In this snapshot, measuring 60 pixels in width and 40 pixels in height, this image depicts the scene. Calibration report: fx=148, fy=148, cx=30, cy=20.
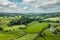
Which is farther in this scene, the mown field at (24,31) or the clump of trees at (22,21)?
the clump of trees at (22,21)

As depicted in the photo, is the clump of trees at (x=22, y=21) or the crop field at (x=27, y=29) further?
the clump of trees at (x=22, y=21)

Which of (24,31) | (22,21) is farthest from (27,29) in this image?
(22,21)

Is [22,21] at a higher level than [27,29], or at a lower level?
higher

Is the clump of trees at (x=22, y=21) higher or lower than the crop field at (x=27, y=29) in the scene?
higher

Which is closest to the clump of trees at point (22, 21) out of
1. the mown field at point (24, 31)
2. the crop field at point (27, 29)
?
the crop field at point (27, 29)

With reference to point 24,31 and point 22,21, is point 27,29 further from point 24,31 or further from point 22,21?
point 22,21

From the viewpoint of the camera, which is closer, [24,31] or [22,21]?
[24,31]

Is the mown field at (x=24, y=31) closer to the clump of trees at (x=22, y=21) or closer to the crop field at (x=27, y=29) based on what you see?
the crop field at (x=27, y=29)

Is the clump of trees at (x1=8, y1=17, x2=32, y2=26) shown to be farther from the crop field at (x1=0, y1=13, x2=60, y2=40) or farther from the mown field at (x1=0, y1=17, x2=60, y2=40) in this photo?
the mown field at (x1=0, y1=17, x2=60, y2=40)

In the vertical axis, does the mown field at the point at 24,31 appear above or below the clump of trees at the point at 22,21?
below
